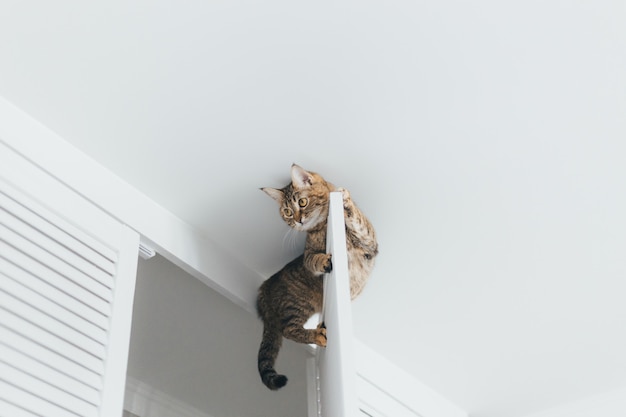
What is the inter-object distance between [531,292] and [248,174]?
1.13 m

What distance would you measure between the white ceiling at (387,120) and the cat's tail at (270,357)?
0.24m

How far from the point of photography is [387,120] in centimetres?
215

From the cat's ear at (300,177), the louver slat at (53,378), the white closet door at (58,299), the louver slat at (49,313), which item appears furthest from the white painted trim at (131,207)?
the louver slat at (53,378)

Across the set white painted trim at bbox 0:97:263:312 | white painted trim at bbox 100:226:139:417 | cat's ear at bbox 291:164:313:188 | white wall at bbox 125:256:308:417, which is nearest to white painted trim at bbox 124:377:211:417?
white wall at bbox 125:256:308:417

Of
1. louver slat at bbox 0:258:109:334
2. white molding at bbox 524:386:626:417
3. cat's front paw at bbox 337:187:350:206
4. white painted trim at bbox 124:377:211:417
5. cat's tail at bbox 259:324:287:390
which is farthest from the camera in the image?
white molding at bbox 524:386:626:417

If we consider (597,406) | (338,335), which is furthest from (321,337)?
(597,406)

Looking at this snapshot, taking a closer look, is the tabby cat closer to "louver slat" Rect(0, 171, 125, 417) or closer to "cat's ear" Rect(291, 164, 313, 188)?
"cat's ear" Rect(291, 164, 313, 188)

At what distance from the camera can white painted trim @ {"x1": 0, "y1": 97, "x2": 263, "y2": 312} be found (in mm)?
2027

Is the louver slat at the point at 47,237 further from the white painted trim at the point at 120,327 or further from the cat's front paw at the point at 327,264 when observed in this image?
the cat's front paw at the point at 327,264

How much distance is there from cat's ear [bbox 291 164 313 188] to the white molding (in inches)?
67.8

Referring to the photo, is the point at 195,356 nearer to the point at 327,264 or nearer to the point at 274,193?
the point at 274,193

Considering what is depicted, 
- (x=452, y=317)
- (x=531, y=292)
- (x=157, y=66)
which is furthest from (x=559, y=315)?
(x=157, y=66)

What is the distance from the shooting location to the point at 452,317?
2830mm

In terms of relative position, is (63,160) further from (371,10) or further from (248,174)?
(371,10)
